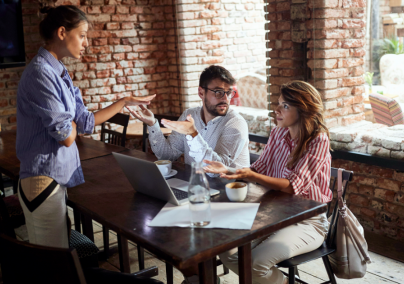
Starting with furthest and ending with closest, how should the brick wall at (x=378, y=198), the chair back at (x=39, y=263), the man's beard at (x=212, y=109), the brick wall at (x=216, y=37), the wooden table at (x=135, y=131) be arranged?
the brick wall at (x=216, y=37) → the wooden table at (x=135, y=131) → the brick wall at (x=378, y=198) → the man's beard at (x=212, y=109) → the chair back at (x=39, y=263)

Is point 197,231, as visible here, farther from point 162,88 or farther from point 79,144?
point 162,88

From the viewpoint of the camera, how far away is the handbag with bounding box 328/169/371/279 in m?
1.83

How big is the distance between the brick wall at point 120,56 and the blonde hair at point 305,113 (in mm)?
2897

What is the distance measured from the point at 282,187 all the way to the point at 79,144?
69.0 inches

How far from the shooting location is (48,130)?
5.65 ft

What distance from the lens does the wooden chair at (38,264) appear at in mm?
1119

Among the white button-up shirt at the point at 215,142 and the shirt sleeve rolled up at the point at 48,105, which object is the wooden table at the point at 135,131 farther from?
the shirt sleeve rolled up at the point at 48,105

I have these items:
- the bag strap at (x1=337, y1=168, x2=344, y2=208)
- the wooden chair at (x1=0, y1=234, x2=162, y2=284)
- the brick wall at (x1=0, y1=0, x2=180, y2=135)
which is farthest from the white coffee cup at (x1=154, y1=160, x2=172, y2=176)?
the brick wall at (x1=0, y1=0, x2=180, y2=135)

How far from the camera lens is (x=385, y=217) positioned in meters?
2.83

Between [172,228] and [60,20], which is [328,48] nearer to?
[60,20]

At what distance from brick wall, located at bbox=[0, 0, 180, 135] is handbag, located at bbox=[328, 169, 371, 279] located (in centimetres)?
317

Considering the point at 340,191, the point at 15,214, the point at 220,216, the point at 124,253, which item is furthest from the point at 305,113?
the point at 15,214

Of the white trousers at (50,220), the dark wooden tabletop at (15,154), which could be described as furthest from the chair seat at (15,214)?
the white trousers at (50,220)

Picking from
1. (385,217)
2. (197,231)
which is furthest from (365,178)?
(197,231)
